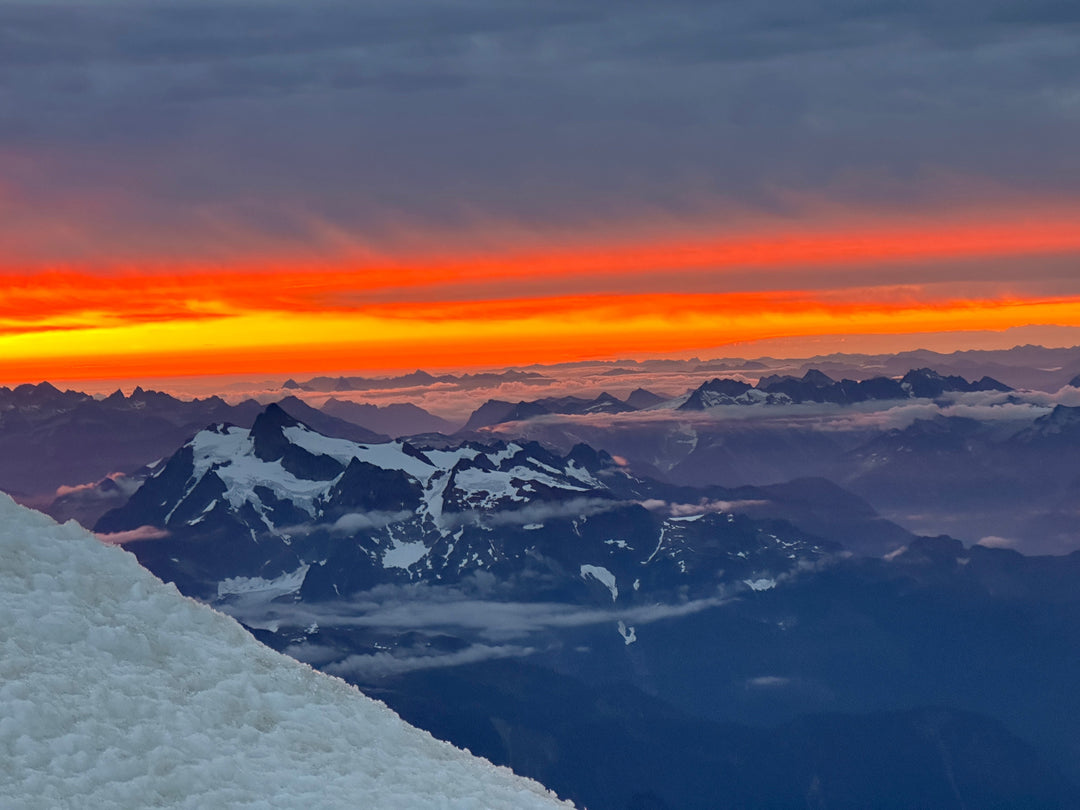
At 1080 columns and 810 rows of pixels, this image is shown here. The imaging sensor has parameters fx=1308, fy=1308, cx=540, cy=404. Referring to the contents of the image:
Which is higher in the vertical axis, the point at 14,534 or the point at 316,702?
the point at 14,534

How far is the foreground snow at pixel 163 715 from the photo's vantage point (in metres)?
23.4

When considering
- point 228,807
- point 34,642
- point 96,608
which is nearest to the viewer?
point 228,807

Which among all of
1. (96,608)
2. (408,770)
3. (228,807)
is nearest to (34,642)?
(96,608)

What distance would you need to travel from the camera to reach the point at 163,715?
25.6m

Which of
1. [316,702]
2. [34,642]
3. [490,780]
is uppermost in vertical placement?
[34,642]

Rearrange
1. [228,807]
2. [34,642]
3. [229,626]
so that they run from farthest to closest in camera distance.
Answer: [229,626]
[34,642]
[228,807]

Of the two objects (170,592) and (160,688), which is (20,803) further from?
(170,592)

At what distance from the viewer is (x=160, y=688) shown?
26.7 m

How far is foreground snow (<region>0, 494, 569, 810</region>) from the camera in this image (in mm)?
23391

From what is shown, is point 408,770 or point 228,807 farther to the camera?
point 408,770

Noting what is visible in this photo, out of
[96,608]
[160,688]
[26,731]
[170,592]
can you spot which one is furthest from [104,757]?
[170,592]

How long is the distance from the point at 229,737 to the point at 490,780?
6.51 meters

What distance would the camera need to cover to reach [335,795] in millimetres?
24812

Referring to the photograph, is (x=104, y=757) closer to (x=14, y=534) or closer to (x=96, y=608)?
(x=96, y=608)
